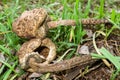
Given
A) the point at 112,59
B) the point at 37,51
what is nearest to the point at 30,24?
the point at 37,51

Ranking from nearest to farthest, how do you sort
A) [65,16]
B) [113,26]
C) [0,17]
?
[113,26], [65,16], [0,17]

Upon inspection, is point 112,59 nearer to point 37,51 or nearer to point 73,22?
point 73,22

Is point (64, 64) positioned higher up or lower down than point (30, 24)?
lower down

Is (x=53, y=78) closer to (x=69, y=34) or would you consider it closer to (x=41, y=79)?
(x=41, y=79)

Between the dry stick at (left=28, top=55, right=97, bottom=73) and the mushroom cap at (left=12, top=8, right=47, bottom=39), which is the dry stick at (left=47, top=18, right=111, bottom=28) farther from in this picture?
the dry stick at (left=28, top=55, right=97, bottom=73)

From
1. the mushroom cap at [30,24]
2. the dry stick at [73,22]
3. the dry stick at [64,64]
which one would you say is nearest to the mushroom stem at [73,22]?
the dry stick at [73,22]

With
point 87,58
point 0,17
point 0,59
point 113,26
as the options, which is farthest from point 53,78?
point 0,17

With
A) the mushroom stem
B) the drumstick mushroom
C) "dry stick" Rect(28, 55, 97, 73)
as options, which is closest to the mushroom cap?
the drumstick mushroom
